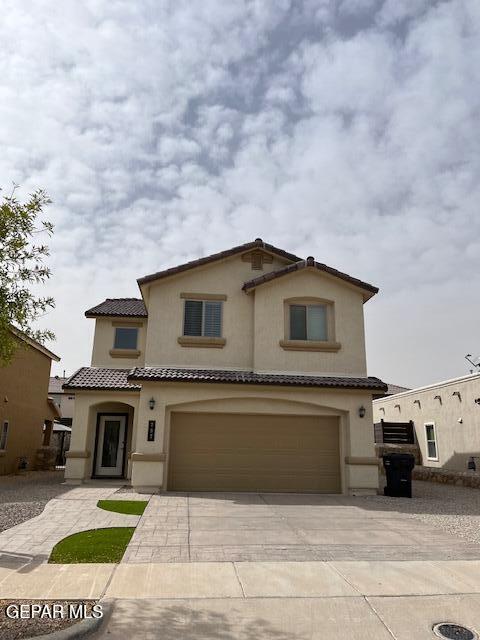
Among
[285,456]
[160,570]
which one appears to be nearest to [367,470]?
[285,456]

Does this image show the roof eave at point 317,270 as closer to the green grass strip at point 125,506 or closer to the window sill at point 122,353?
the window sill at point 122,353

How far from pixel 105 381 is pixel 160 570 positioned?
1171 centimetres

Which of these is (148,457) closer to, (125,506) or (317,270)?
(125,506)

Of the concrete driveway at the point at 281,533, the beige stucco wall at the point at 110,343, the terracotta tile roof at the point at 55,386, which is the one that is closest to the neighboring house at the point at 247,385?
the concrete driveway at the point at 281,533

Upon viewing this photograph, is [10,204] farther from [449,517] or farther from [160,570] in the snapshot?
[449,517]

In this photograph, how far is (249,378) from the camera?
574 inches

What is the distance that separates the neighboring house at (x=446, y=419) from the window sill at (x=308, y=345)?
710cm

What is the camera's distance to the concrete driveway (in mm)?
7496

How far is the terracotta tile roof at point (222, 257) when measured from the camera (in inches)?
618

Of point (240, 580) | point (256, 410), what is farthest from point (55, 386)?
point (240, 580)

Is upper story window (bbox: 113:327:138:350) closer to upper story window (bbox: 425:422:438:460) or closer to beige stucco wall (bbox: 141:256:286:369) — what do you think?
beige stucco wall (bbox: 141:256:286:369)

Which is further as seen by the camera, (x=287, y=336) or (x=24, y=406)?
(x=24, y=406)

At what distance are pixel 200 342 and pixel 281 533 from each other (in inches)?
297

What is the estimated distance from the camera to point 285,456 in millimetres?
14531
